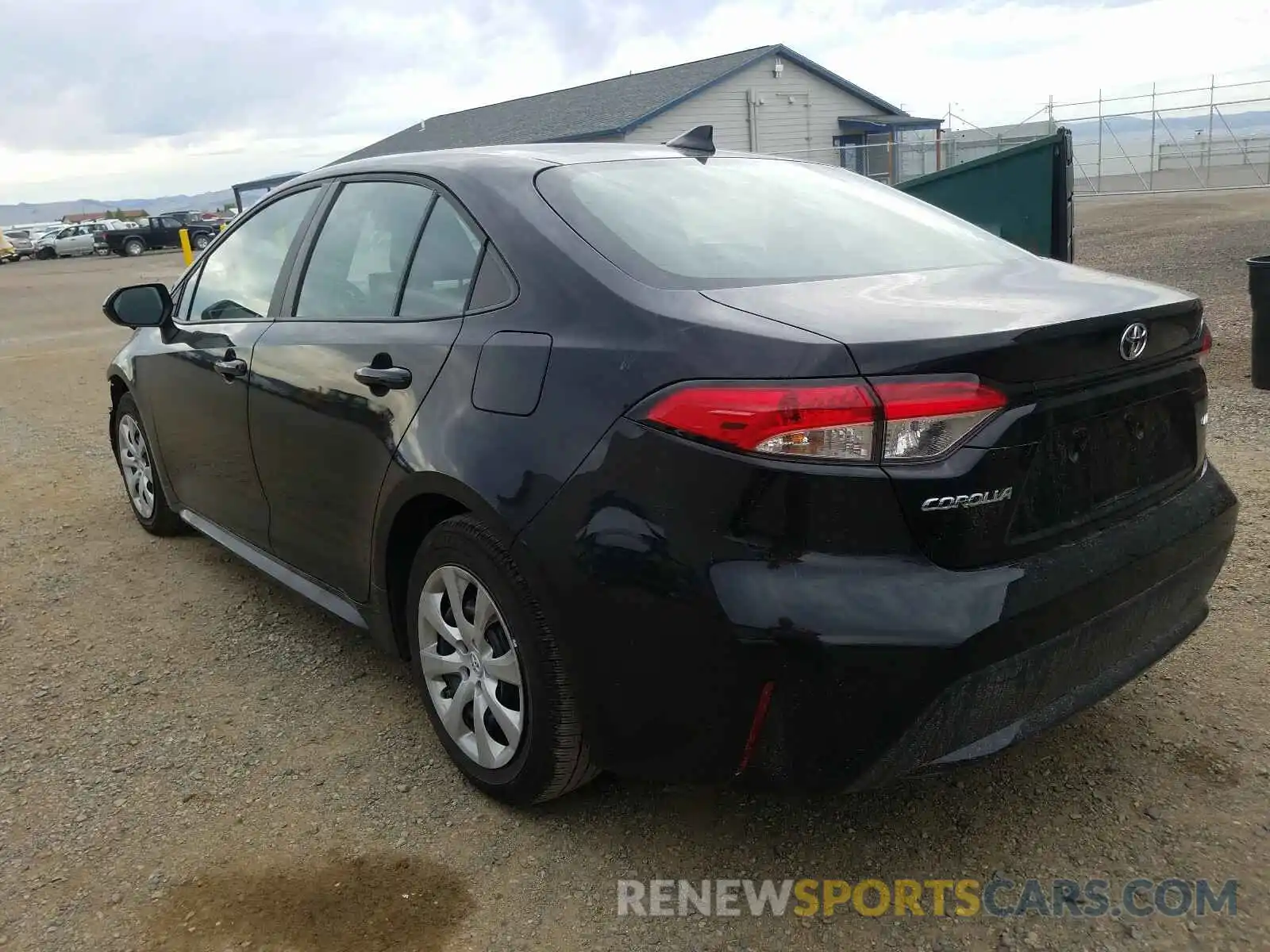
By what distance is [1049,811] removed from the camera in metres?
2.63

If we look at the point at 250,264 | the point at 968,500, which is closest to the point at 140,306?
the point at 250,264

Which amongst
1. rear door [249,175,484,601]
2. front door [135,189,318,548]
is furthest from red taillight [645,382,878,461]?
front door [135,189,318,548]

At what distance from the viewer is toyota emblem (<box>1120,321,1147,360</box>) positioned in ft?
7.40

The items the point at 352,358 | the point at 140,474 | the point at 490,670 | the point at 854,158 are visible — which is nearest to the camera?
the point at 490,670

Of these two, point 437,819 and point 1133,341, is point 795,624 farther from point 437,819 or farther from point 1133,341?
point 437,819

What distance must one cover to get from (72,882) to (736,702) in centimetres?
171

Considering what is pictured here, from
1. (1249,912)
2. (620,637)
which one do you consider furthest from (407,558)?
(1249,912)

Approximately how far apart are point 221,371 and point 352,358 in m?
0.97

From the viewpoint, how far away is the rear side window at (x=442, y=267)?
2.76m

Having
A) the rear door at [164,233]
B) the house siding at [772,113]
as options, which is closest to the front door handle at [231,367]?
the house siding at [772,113]

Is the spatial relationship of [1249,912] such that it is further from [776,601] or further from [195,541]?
[195,541]

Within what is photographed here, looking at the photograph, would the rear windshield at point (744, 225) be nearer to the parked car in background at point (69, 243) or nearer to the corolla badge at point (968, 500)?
the corolla badge at point (968, 500)

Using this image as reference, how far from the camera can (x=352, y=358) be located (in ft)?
9.80

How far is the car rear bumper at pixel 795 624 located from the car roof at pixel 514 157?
1141mm
